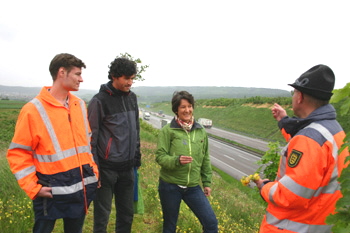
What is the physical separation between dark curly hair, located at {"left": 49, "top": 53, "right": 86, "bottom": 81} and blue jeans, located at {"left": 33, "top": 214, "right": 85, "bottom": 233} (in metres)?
1.40

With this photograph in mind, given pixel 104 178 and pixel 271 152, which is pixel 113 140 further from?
pixel 271 152

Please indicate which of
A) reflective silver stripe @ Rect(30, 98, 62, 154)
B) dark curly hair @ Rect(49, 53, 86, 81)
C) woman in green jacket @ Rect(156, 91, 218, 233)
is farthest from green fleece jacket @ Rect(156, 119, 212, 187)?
dark curly hair @ Rect(49, 53, 86, 81)

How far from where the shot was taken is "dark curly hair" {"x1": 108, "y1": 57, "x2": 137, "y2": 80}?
2.89m

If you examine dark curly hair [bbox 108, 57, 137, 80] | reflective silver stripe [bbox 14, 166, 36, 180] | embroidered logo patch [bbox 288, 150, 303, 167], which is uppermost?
→ dark curly hair [bbox 108, 57, 137, 80]

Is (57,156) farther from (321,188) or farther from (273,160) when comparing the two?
(273,160)

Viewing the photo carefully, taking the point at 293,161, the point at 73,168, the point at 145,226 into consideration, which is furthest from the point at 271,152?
the point at 73,168

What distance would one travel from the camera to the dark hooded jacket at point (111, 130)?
9.22 ft

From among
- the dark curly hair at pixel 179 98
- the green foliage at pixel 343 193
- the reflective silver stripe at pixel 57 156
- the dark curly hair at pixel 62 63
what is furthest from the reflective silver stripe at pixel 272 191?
the dark curly hair at pixel 62 63

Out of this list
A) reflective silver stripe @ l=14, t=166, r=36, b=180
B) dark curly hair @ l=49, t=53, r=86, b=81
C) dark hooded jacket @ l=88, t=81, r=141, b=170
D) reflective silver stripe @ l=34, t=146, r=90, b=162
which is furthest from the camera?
dark hooded jacket @ l=88, t=81, r=141, b=170

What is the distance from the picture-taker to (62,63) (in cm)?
235

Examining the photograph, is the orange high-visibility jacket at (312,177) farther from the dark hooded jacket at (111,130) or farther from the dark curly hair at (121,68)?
the dark curly hair at (121,68)

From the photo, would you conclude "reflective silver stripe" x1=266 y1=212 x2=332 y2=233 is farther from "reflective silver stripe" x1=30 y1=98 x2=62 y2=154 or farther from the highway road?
the highway road

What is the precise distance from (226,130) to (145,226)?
4302cm

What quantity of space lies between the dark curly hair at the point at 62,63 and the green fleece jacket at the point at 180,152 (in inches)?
51.1
